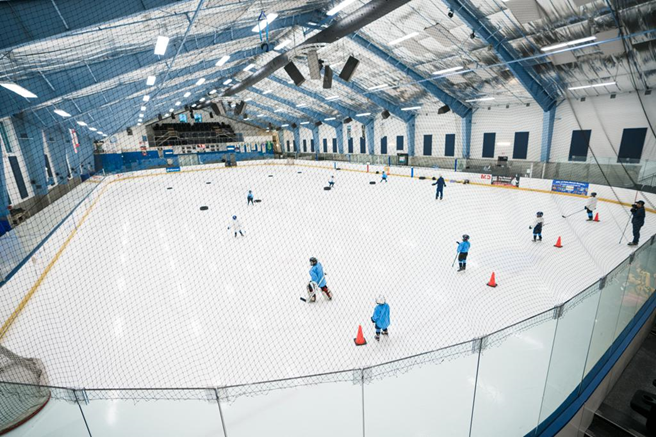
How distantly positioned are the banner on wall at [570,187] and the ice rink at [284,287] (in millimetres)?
757

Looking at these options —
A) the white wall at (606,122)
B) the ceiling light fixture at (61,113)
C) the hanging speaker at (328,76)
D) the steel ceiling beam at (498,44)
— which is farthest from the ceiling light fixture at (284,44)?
the white wall at (606,122)

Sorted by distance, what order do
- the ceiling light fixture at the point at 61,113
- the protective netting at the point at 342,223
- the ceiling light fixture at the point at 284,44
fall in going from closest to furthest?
the protective netting at the point at 342,223 < the ceiling light fixture at the point at 61,113 < the ceiling light fixture at the point at 284,44

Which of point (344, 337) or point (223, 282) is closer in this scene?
point (344, 337)

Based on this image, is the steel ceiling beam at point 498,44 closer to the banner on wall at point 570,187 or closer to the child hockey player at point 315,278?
the banner on wall at point 570,187

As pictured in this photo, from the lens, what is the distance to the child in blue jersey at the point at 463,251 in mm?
4621

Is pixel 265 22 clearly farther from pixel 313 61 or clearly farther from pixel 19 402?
pixel 19 402

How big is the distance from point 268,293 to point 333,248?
2.09 metres

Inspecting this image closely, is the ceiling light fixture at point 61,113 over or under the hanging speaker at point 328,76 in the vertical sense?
under


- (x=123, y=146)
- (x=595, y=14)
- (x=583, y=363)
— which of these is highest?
(x=595, y=14)

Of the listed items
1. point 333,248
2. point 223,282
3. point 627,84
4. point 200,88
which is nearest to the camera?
point 223,282

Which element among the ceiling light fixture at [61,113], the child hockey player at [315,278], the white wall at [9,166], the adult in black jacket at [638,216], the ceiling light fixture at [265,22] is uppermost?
the ceiling light fixture at [265,22]

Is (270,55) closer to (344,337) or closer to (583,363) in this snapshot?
(344,337)

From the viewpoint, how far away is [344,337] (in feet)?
10.9

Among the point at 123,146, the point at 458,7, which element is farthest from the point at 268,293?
the point at 123,146
